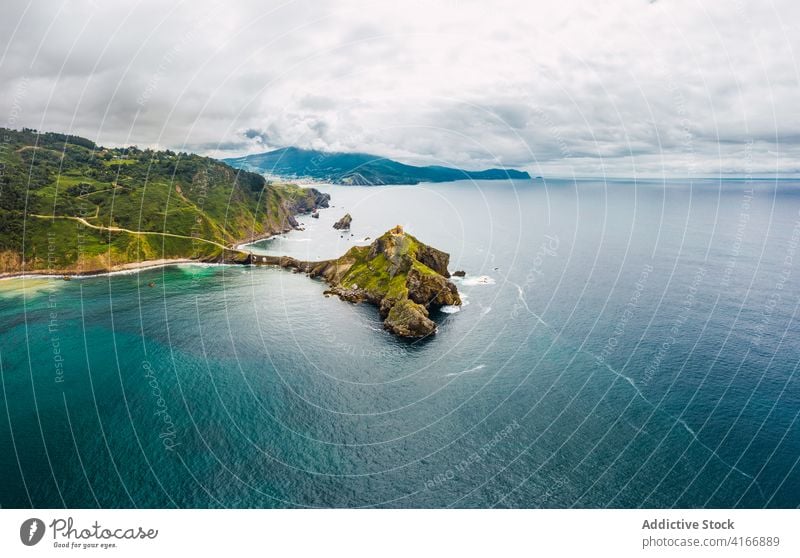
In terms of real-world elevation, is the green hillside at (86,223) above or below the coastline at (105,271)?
above

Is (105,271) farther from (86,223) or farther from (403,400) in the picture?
(403,400)

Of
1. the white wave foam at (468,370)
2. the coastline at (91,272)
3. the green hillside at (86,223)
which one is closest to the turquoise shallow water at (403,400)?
the white wave foam at (468,370)

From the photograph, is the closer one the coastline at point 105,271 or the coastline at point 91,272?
the coastline at point 91,272

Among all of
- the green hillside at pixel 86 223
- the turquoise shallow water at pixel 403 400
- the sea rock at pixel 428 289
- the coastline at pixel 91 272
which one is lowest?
the turquoise shallow water at pixel 403 400

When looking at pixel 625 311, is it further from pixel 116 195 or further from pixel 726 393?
pixel 116 195

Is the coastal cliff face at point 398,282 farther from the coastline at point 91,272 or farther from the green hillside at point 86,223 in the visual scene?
the coastline at point 91,272

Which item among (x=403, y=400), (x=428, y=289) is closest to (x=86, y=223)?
(x=428, y=289)

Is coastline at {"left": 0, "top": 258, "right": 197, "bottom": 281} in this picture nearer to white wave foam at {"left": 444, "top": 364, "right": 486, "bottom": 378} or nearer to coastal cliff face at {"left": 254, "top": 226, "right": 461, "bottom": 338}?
coastal cliff face at {"left": 254, "top": 226, "right": 461, "bottom": 338}

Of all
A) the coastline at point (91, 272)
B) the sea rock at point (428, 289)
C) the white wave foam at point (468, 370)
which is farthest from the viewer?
the coastline at point (91, 272)
